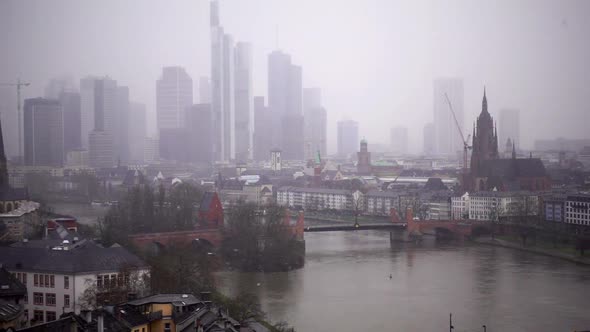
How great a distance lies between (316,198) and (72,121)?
2094 cm

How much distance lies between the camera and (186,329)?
6.95 m

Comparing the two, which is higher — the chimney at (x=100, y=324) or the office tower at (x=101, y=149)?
the office tower at (x=101, y=149)

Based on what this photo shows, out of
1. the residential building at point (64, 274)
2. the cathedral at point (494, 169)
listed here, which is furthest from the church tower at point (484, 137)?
the residential building at point (64, 274)

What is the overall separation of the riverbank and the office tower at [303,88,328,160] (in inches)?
1951

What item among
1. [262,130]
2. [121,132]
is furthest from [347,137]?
[121,132]

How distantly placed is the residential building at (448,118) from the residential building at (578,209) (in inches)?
1653

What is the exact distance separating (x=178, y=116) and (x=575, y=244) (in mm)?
47168

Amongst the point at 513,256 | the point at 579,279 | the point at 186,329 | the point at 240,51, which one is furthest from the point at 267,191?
the point at 240,51

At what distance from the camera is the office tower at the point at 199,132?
198ft

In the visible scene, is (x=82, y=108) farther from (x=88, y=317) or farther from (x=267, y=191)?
(x=88, y=317)

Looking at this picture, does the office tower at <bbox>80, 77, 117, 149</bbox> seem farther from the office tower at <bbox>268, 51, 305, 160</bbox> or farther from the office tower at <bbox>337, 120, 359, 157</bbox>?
the office tower at <bbox>337, 120, 359, 157</bbox>

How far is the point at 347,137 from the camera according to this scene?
86562 mm

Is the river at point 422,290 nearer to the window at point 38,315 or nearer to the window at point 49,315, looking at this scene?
the window at point 49,315

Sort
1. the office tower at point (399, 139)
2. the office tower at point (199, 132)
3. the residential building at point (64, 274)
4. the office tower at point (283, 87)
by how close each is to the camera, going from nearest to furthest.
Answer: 1. the residential building at point (64, 274)
2. the office tower at point (199, 132)
3. the office tower at point (283, 87)
4. the office tower at point (399, 139)
